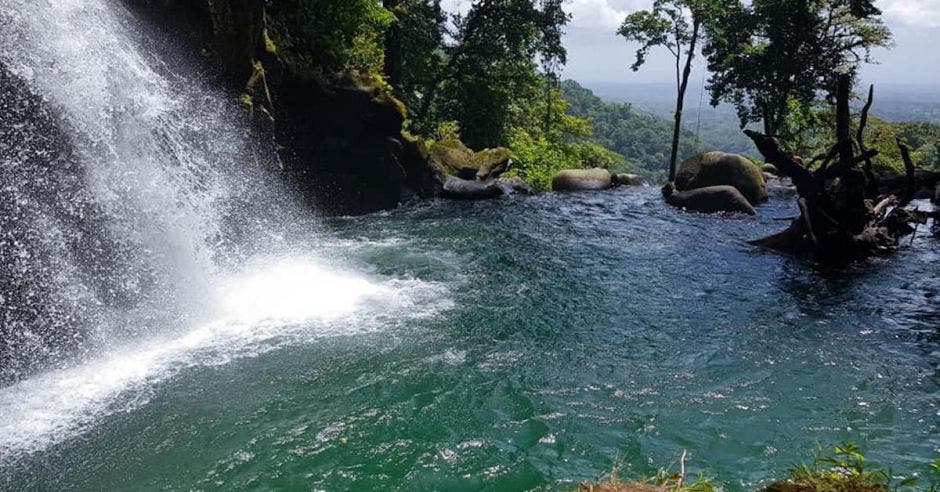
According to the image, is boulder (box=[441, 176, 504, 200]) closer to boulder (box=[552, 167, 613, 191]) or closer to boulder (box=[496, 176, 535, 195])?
boulder (box=[496, 176, 535, 195])

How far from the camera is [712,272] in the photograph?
14586mm

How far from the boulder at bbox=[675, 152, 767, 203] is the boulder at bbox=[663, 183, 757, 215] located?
2609 mm

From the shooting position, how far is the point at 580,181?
28484mm

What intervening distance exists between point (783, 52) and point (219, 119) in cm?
2980

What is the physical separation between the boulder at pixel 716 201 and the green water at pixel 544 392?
27.5 feet

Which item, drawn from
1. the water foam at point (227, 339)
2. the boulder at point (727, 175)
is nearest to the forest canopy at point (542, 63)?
the boulder at point (727, 175)

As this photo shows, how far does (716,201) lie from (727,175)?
3.54 metres

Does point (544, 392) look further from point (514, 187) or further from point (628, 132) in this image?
point (628, 132)

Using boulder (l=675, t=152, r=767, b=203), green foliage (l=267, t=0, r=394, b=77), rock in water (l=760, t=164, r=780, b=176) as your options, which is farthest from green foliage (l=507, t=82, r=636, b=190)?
green foliage (l=267, t=0, r=394, b=77)

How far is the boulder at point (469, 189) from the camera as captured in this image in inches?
957

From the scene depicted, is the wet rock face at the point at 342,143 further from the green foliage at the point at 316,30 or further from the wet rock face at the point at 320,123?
the green foliage at the point at 316,30

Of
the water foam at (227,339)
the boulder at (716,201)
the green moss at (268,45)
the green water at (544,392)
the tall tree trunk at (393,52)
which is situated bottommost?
the green water at (544,392)

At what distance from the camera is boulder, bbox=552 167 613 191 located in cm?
2833

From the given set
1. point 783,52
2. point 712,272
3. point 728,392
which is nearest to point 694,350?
point 728,392
